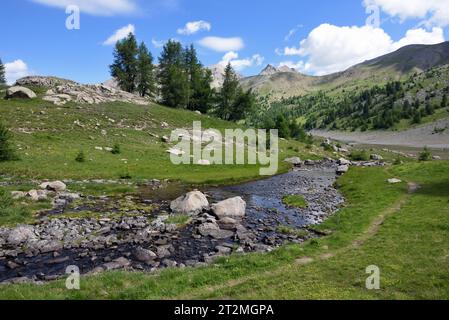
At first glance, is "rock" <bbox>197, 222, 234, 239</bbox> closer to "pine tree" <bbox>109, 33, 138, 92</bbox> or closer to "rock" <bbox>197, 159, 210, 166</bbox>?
"rock" <bbox>197, 159, 210, 166</bbox>

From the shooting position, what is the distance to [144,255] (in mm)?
23422

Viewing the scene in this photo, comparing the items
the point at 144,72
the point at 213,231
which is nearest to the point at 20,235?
the point at 213,231

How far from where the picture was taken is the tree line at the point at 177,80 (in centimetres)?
10294

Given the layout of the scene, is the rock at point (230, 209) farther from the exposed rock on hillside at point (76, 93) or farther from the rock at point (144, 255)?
the exposed rock on hillside at point (76, 93)

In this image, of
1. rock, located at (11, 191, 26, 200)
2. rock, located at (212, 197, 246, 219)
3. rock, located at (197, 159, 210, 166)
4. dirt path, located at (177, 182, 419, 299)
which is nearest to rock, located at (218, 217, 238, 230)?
rock, located at (212, 197, 246, 219)

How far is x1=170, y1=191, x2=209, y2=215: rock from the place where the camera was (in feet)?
113

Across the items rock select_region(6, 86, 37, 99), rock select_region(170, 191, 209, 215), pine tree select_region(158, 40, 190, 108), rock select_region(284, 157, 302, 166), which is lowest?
rock select_region(170, 191, 209, 215)

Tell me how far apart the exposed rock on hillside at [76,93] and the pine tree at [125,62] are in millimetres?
10290

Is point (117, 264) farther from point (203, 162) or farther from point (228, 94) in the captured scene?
point (228, 94)

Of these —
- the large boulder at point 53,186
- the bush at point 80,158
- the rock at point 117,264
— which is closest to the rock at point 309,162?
the bush at point 80,158

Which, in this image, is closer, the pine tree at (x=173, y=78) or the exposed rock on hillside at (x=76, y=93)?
the exposed rock on hillside at (x=76, y=93)

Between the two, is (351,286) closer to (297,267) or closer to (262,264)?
(297,267)

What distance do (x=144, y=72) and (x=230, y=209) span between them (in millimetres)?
83904
